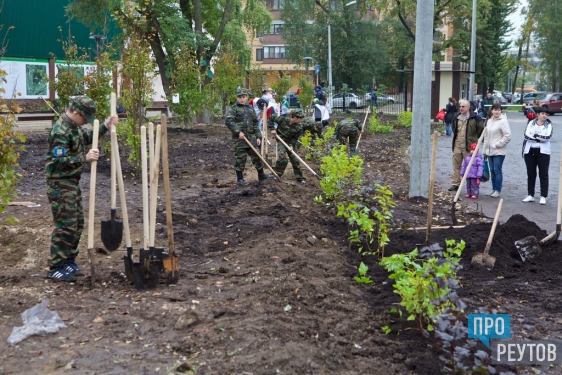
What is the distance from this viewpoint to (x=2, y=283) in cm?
611

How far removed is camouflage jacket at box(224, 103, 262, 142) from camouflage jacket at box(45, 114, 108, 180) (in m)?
5.75

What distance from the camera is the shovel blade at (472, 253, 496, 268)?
6.96 m

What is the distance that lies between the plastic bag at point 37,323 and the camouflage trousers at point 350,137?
10.1 metres

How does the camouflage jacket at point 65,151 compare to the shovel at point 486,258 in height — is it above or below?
above

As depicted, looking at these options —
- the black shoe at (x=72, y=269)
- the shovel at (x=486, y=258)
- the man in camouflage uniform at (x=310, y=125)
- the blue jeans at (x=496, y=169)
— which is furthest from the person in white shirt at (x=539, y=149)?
the black shoe at (x=72, y=269)

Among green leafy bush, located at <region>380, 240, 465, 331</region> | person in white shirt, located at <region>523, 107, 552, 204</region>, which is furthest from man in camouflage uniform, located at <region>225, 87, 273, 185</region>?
green leafy bush, located at <region>380, 240, 465, 331</region>

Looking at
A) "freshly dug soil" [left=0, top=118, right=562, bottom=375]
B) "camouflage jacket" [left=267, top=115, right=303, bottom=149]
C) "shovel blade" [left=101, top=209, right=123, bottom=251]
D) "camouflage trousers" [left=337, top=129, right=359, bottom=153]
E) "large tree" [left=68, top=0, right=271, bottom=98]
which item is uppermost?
"large tree" [left=68, top=0, right=271, bottom=98]

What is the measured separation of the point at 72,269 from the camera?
6.28 metres

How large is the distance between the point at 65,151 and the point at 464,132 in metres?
8.04

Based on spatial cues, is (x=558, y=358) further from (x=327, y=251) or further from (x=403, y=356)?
(x=327, y=251)

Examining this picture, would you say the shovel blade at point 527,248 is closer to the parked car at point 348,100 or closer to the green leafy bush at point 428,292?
the green leafy bush at point 428,292

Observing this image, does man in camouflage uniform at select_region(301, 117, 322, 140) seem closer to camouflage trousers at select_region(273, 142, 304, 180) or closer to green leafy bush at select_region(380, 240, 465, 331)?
camouflage trousers at select_region(273, 142, 304, 180)

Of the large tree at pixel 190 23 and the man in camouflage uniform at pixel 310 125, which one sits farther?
the large tree at pixel 190 23

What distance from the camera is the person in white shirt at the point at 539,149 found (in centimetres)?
1102
